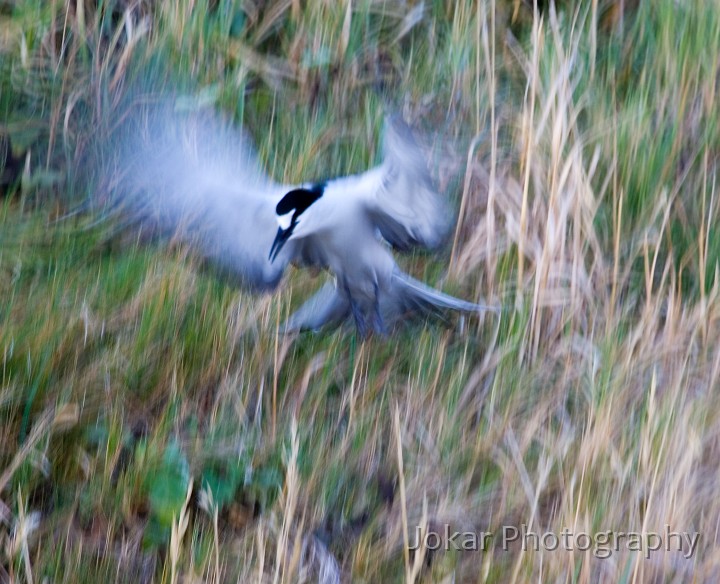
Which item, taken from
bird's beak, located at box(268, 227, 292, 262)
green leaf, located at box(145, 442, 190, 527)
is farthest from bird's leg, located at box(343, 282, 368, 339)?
green leaf, located at box(145, 442, 190, 527)

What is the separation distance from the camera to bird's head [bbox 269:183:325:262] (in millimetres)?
2820

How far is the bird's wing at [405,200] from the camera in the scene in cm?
266

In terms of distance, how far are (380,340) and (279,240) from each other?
0.41 metres

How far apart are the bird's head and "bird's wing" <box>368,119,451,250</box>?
155mm

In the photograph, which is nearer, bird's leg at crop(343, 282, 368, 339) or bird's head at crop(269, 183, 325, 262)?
bird's head at crop(269, 183, 325, 262)

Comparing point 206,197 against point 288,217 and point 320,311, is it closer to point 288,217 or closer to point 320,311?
point 288,217

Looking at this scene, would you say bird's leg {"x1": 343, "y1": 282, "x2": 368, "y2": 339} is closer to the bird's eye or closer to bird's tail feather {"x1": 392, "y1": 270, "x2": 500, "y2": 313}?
bird's tail feather {"x1": 392, "y1": 270, "x2": 500, "y2": 313}

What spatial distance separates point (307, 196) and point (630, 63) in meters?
1.19

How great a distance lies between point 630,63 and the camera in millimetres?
3342

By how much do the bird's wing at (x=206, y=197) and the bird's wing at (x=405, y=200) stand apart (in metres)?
0.30

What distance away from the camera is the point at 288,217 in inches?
111

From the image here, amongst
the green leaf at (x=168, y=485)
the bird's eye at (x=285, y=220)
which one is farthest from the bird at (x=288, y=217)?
the green leaf at (x=168, y=485)

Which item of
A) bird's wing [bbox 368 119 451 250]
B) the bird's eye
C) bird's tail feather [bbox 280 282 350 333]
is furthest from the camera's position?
bird's tail feather [bbox 280 282 350 333]

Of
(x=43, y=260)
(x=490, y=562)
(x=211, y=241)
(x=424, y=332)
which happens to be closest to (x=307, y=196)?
(x=211, y=241)
